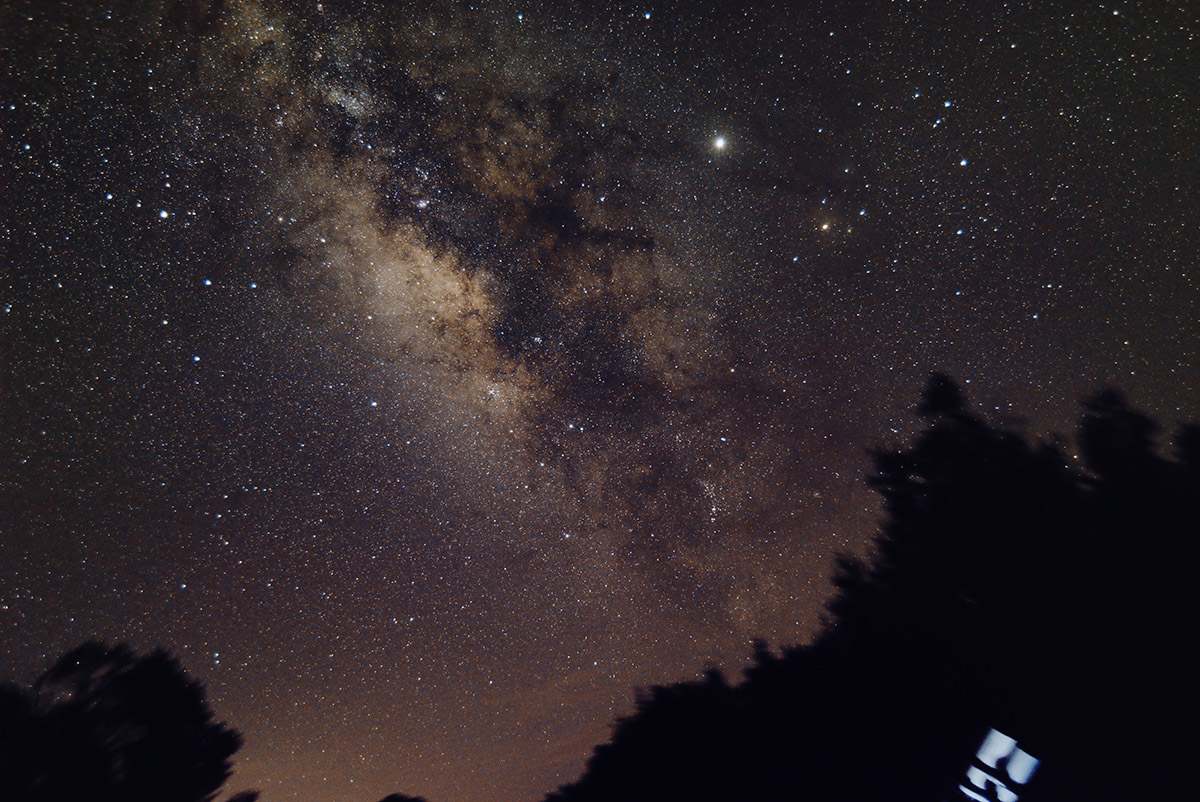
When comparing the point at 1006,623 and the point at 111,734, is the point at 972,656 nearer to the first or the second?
the point at 1006,623

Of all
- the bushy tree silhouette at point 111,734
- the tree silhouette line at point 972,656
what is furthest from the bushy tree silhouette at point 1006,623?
the bushy tree silhouette at point 111,734

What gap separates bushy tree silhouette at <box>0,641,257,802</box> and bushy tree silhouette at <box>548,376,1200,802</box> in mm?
4363

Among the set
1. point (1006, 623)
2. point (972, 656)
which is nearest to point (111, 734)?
point (972, 656)

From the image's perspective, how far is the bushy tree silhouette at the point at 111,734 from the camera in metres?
3.14

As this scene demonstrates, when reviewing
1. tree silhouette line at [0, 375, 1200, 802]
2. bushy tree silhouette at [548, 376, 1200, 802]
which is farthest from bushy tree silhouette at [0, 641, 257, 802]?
bushy tree silhouette at [548, 376, 1200, 802]

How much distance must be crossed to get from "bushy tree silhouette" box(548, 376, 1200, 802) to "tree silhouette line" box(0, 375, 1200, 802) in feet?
0.04

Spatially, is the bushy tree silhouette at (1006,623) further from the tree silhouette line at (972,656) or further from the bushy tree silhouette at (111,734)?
the bushy tree silhouette at (111,734)

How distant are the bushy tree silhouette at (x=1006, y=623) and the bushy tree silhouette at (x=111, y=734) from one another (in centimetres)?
436

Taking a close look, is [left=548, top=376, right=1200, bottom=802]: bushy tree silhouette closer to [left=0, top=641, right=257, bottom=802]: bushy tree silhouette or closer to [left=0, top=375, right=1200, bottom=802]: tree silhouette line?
[left=0, top=375, right=1200, bottom=802]: tree silhouette line

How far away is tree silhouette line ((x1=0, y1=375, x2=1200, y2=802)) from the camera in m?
3.10

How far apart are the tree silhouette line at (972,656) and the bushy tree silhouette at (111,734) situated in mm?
15

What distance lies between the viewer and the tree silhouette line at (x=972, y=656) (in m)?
3.10

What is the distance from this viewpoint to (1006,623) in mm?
3473

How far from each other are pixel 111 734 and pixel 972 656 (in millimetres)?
7992
